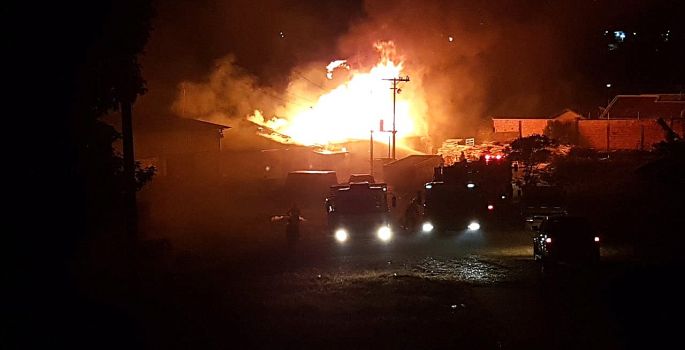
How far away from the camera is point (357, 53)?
76062 mm

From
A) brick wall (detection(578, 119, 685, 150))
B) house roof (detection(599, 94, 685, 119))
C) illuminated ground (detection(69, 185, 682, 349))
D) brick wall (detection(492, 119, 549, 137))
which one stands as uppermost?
house roof (detection(599, 94, 685, 119))

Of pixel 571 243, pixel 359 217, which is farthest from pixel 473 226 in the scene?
pixel 571 243

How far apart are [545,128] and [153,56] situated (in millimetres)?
32416

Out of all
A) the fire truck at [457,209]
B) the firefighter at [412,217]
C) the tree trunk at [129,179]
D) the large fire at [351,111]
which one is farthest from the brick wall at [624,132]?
the tree trunk at [129,179]

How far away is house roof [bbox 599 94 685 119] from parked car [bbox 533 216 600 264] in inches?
1621

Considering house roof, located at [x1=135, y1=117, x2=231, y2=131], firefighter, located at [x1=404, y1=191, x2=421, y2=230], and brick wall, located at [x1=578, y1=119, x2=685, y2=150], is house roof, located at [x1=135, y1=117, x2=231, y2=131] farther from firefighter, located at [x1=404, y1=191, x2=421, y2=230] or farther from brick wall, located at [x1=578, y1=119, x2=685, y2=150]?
brick wall, located at [x1=578, y1=119, x2=685, y2=150]

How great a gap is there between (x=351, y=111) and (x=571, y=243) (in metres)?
54.9

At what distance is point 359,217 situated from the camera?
2525 centimetres

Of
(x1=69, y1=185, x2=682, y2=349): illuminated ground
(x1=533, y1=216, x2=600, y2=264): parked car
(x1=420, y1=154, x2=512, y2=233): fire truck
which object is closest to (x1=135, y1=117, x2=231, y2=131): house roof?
(x1=420, y1=154, x2=512, y2=233): fire truck

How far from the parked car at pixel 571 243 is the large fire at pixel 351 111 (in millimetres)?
49036

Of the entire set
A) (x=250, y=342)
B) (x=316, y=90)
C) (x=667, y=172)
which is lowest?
(x=250, y=342)

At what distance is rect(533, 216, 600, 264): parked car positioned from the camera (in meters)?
18.0

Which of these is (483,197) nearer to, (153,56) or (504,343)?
(504,343)

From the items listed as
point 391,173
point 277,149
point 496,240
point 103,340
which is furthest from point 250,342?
point 277,149
